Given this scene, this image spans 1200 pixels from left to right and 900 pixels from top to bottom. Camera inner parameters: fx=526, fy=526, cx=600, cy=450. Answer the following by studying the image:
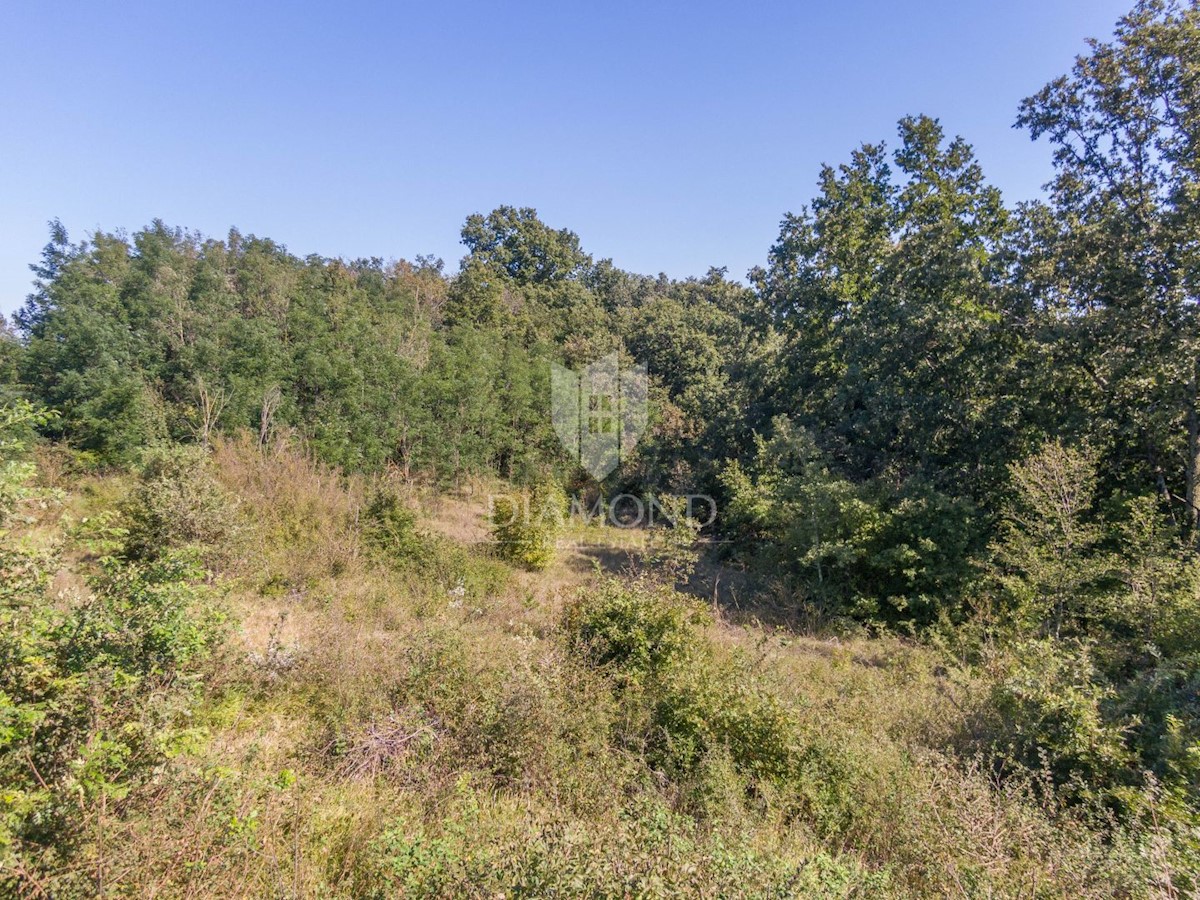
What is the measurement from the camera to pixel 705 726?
4.72 metres

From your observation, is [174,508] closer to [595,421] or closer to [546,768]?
[546,768]

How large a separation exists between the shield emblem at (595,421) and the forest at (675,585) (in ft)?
6.37

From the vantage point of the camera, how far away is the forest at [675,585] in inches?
119

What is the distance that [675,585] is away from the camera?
10.6 meters

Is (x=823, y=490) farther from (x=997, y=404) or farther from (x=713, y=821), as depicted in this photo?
(x=713, y=821)

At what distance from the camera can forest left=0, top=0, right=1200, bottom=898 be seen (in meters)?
3.03

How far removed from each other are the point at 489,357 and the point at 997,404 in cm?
1406

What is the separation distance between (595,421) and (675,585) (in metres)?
9.79

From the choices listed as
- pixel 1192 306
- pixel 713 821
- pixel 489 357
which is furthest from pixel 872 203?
pixel 713 821

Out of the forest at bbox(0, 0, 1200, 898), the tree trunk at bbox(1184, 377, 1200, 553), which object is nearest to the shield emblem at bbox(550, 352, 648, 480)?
the forest at bbox(0, 0, 1200, 898)

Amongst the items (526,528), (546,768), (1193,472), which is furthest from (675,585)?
(1193,472)

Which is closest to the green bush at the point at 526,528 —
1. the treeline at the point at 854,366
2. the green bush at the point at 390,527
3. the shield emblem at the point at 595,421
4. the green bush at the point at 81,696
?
the green bush at the point at 390,527

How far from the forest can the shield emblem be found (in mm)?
1942

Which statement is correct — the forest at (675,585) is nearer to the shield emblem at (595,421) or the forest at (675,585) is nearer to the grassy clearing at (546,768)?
the grassy clearing at (546,768)
